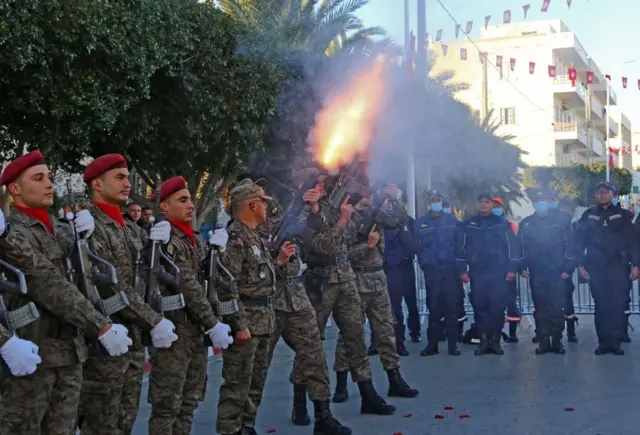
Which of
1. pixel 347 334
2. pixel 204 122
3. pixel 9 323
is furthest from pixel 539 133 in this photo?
pixel 9 323

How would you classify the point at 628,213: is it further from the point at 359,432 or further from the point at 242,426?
the point at 242,426

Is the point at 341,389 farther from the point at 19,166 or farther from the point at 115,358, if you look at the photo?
the point at 19,166

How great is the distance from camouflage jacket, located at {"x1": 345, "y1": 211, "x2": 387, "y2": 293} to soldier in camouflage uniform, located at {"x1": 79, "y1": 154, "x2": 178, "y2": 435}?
3061 millimetres

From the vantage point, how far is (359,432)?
646 cm

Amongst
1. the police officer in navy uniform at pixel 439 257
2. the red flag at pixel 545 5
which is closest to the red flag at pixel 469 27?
the red flag at pixel 545 5

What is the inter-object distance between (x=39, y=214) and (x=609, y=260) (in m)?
7.72

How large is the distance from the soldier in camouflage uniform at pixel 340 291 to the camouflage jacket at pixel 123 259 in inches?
92.0

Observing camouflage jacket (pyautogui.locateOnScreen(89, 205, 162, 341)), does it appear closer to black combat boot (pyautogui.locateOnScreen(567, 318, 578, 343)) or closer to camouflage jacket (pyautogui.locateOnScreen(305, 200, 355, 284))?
camouflage jacket (pyautogui.locateOnScreen(305, 200, 355, 284))

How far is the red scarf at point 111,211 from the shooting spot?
4.78 metres

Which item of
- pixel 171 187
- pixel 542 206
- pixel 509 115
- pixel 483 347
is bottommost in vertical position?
pixel 483 347

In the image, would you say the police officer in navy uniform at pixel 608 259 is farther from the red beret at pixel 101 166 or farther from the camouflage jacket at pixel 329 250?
the red beret at pixel 101 166

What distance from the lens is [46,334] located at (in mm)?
4086

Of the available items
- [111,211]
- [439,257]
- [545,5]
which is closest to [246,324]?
[111,211]

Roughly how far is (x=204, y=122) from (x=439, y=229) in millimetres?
7043
